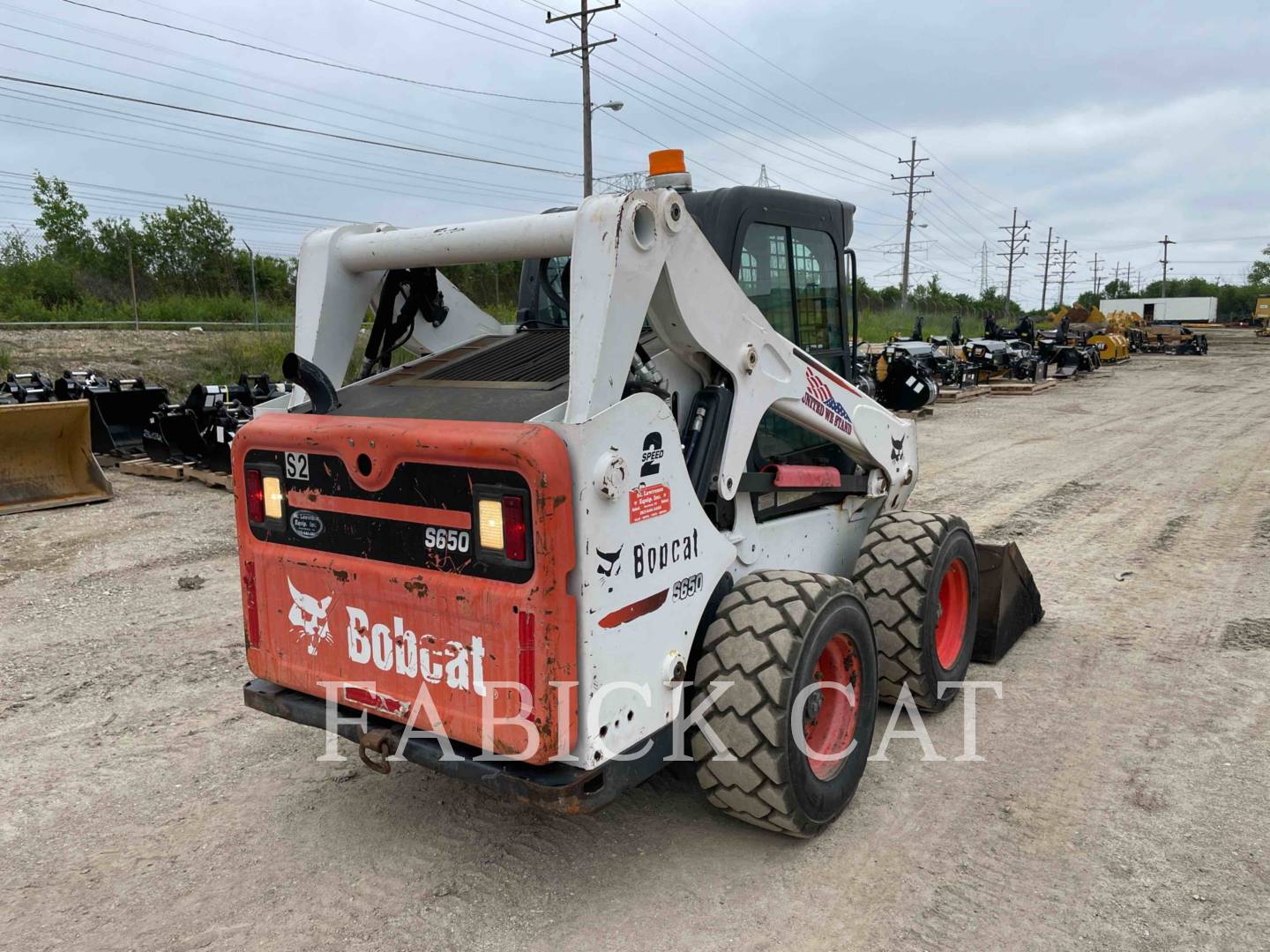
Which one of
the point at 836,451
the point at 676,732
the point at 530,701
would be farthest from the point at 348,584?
the point at 836,451

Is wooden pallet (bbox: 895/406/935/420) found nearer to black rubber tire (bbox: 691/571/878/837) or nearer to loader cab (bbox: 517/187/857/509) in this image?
loader cab (bbox: 517/187/857/509)

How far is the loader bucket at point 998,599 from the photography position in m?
4.91

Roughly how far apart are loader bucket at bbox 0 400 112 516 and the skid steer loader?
6.61 meters

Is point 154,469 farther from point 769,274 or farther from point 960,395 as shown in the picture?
point 960,395

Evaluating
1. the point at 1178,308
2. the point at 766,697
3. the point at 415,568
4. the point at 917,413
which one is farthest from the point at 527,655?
the point at 1178,308

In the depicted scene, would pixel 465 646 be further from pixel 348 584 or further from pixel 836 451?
pixel 836 451

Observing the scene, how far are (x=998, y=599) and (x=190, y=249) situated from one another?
110 ft

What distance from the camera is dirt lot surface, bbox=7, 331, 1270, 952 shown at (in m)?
2.85

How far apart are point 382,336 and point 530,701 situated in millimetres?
1789

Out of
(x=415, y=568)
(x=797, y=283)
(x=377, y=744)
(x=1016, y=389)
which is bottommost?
(x=1016, y=389)

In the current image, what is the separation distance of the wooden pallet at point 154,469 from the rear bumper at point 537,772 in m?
7.84

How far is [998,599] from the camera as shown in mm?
4922

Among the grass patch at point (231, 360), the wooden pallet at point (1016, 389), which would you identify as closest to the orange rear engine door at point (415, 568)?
the grass patch at point (231, 360)

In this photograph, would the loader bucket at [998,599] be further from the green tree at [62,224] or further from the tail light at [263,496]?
the green tree at [62,224]
